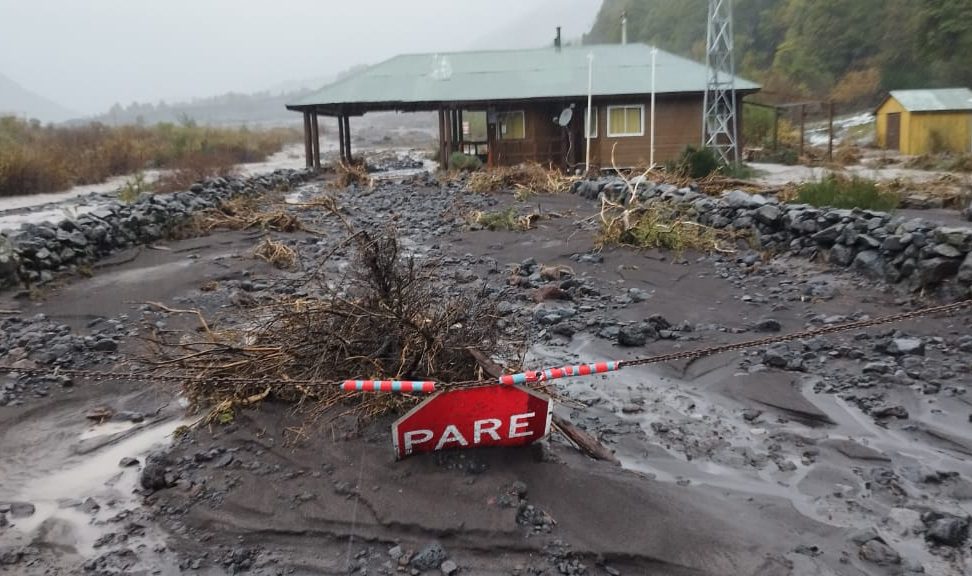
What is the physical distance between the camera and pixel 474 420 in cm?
405

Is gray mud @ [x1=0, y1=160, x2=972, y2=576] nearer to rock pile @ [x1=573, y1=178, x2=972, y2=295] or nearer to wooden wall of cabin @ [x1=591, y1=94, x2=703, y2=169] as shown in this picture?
rock pile @ [x1=573, y1=178, x2=972, y2=295]

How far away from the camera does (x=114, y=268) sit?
10469 millimetres

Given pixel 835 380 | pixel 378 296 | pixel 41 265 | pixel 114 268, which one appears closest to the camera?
pixel 378 296

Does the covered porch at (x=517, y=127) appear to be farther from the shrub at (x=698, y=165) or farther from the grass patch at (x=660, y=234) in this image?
the grass patch at (x=660, y=234)

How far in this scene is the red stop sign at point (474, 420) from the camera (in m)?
3.96

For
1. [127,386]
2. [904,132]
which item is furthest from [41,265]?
[904,132]

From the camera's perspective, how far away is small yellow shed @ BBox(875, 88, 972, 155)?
73.7 ft

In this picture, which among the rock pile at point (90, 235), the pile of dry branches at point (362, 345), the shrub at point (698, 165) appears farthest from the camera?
the shrub at point (698, 165)

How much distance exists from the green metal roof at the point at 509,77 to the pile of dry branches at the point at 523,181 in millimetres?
5335

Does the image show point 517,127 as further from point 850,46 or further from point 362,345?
point 850,46

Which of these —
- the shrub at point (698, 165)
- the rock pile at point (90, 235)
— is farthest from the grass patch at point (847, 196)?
the rock pile at point (90, 235)

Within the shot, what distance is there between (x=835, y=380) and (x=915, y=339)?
3.54ft

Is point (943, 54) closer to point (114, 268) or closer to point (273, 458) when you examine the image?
point (114, 268)

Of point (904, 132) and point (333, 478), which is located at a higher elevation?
point (904, 132)
